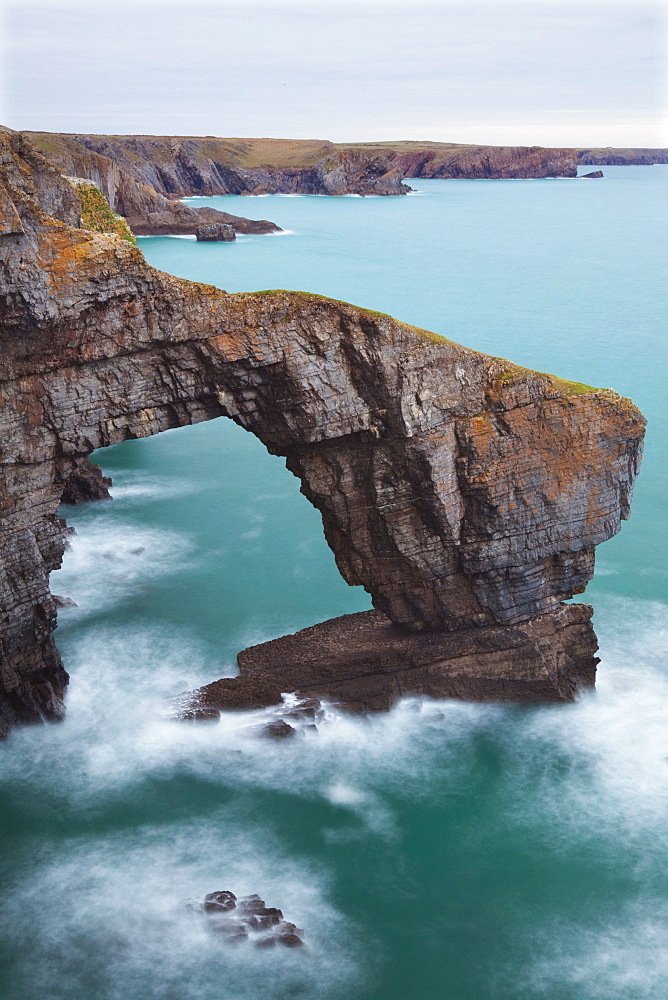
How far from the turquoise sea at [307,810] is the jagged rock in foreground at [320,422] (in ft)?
11.9

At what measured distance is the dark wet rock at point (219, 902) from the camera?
2558 centimetres

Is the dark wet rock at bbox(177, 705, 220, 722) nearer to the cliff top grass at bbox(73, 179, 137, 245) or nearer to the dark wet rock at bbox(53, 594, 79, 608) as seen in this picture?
the dark wet rock at bbox(53, 594, 79, 608)

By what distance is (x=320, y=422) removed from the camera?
1201 inches

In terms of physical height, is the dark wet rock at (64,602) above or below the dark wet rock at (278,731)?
above

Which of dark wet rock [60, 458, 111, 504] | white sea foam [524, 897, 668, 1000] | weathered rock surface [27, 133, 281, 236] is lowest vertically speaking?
white sea foam [524, 897, 668, 1000]

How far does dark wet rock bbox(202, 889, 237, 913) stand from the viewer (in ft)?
83.9

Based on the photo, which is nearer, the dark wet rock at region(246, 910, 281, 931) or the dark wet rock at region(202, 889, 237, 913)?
the dark wet rock at region(246, 910, 281, 931)

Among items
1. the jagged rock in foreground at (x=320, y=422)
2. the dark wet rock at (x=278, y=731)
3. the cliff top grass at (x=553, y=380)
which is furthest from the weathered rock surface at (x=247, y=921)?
the cliff top grass at (x=553, y=380)

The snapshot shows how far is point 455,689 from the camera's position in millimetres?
35406

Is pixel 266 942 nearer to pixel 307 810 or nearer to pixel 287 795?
pixel 307 810

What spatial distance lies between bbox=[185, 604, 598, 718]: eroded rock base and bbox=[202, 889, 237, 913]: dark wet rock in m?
9.08

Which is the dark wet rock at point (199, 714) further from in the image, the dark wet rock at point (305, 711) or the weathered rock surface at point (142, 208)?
the weathered rock surface at point (142, 208)

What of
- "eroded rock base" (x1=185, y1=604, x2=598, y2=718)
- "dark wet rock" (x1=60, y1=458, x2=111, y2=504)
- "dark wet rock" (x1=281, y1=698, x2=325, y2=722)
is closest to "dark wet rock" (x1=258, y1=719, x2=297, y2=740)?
"dark wet rock" (x1=281, y1=698, x2=325, y2=722)

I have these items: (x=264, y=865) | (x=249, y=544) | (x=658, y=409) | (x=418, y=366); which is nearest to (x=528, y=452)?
(x=418, y=366)
